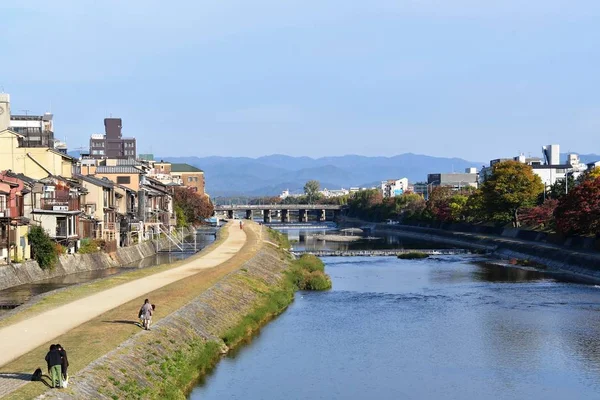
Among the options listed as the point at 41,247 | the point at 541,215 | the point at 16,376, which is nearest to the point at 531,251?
the point at 541,215

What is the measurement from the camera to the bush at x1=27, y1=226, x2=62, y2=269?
157ft

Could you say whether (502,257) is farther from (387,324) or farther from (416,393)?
(416,393)

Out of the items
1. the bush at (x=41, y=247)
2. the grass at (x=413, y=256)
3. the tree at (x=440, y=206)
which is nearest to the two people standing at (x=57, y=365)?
the bush at (x=41, y=247)

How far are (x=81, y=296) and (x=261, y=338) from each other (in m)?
7.65

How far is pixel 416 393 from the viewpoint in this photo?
2619 centimetres

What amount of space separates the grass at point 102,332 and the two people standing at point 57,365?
1.18 ft

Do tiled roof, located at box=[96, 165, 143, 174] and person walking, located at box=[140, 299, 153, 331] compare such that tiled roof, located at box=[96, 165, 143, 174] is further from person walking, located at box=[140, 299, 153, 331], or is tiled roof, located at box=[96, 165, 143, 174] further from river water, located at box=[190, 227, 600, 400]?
person walking, located at box=[140, 299, 153, 331]

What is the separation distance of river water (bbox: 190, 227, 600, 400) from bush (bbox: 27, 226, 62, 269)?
569 inches

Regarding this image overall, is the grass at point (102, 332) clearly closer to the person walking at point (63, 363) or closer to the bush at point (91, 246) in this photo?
the person walking at point (63, 363)

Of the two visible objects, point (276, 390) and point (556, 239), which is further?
point (556, 239)

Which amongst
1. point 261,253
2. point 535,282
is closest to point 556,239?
point 535,282

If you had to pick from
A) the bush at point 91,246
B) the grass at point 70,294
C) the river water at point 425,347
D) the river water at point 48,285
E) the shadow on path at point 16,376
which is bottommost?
the river water at point 425,347

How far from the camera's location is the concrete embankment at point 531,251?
60697 mm

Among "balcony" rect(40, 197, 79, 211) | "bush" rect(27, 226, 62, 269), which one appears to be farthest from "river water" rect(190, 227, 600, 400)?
"balcony" rect(40, 197, 79, 211)
